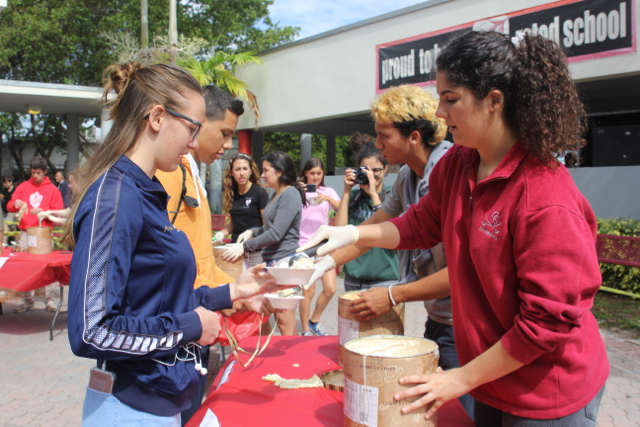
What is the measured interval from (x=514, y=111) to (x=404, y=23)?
30.7 feet

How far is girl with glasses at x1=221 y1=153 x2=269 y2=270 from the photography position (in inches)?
221

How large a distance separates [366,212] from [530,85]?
341cm

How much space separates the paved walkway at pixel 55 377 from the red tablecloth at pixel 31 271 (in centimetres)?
70

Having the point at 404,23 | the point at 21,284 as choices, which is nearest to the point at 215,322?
the point at 21,284

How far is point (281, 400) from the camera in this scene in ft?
5.44

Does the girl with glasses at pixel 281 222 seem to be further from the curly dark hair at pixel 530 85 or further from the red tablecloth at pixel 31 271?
the curly dark hair at pixel 530 85

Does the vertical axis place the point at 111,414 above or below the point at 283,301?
below

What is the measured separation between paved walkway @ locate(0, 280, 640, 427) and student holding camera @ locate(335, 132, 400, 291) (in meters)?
1.73

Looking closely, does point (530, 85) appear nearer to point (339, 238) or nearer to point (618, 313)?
point (339, 238)

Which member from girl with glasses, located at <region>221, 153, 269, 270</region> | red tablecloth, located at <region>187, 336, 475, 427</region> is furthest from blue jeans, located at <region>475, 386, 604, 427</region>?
girl with glasses, located at <region>221, 153, 269, 270</region>

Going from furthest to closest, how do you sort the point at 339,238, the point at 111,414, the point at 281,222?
the point at 281,222, the point at 339,238, the point at 111,414

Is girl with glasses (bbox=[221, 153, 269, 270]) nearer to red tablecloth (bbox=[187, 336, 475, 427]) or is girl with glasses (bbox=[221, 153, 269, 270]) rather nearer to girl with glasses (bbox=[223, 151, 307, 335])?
girl with glasses (bbox=[223, 151, 307, 335])

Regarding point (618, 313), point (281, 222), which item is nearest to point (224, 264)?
point (281, 222)

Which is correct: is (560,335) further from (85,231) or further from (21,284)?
(21,284)
